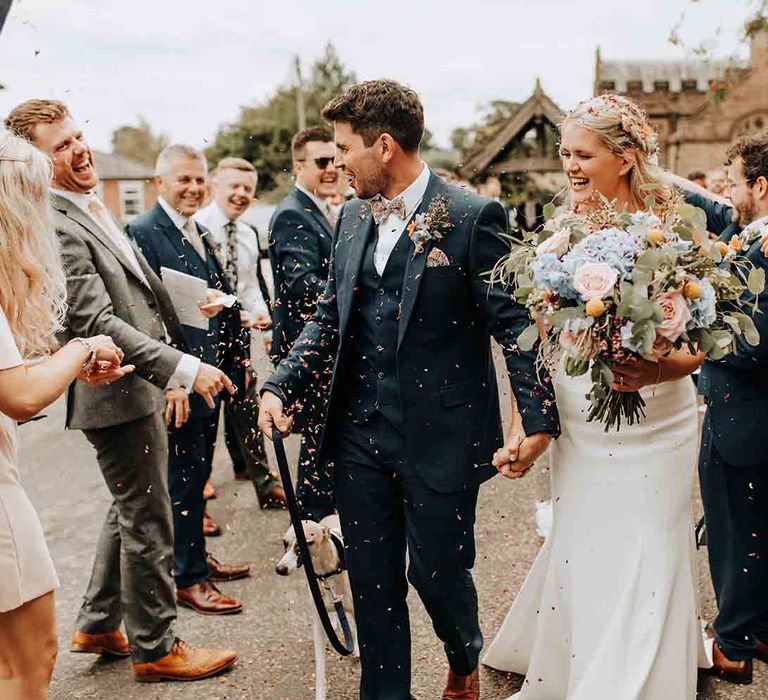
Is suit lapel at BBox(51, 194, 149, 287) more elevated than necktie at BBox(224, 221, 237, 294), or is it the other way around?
suit lapel at BBox(51, 194, 149, 287)

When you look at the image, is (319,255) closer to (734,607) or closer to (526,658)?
(526,658)

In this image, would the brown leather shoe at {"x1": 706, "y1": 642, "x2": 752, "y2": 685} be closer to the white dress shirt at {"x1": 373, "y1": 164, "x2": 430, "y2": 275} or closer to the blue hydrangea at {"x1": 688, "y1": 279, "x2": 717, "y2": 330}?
the blue hydrangea at {"x1": 688, "y1": 279, "x2": 717, "y2": 330}

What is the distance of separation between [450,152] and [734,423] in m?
44.6

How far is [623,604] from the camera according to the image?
318cm

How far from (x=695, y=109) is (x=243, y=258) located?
27.3 meters

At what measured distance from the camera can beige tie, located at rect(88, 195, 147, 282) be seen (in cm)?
390

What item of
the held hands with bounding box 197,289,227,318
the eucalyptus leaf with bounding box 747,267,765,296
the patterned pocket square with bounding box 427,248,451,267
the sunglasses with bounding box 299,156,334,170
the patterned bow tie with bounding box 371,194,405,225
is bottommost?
the held hands with bounding box 197,289,227,318

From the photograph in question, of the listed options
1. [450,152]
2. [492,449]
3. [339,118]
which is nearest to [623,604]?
[492,449]

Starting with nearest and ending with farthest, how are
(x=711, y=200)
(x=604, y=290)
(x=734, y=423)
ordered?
(x=604, y=290)
(x=734, y=423)
(x=711, y=200)

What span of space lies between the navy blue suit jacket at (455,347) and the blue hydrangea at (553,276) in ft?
1.17

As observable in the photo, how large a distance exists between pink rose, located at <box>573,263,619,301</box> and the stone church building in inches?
1093

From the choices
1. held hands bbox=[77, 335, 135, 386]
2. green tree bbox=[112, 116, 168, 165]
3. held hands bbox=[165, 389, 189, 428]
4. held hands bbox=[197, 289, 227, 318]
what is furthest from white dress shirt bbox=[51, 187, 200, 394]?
green tree bbox=[112, 116, 168, 165]

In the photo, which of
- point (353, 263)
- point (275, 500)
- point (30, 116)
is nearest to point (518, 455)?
point (353, 263)

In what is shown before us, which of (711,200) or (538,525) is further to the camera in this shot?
(538,525)
